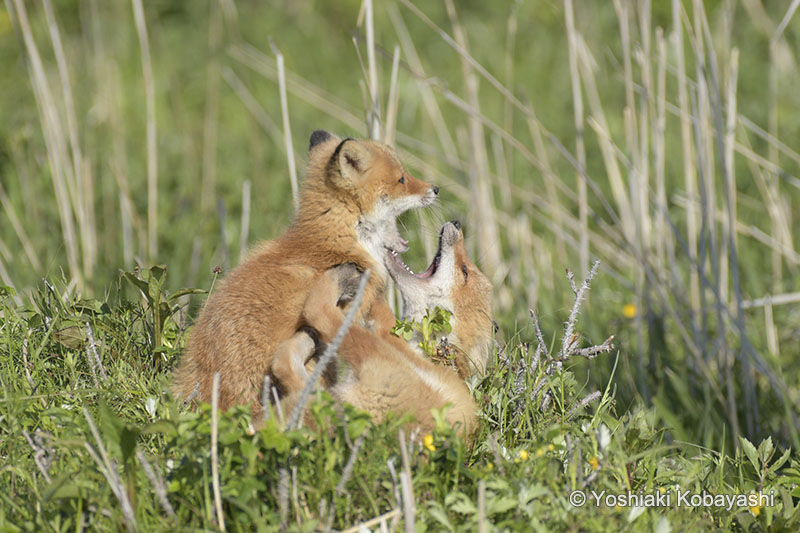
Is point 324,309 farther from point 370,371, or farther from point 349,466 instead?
point 349,466

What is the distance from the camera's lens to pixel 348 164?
439 cm

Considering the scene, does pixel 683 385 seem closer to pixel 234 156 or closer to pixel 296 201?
pixel 296 201

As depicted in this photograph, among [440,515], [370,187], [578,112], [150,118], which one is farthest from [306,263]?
[150,118]

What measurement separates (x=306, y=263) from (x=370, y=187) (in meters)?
0.64

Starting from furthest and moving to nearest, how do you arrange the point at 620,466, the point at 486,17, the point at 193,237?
the point at 486,17 → the point at 193,237 → the point at 620,466

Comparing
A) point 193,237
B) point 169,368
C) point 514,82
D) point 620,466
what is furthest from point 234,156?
point 620,466

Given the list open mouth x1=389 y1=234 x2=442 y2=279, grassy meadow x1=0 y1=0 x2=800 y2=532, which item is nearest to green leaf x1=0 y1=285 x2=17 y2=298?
grassy meadow x1=0 y1=0 x2=800 y2=532

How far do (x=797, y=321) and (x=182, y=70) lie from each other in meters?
8.20

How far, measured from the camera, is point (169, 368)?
4.03 metres

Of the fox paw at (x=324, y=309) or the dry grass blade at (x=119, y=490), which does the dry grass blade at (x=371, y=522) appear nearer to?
the dry grass blade at (x=119, y=490)

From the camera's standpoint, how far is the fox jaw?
4.36 meters

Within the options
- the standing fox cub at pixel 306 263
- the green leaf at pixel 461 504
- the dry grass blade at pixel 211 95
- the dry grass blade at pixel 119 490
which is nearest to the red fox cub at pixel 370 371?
the standing fox cub at pixel 306 263

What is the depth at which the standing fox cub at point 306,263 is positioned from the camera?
360cm

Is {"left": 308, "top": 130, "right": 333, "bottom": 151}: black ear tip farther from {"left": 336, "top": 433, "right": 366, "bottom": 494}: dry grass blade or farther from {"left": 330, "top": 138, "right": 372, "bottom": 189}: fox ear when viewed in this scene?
{"left": 336, "top": 433, "right": 366, "bottom": 494}: dry grass blade
